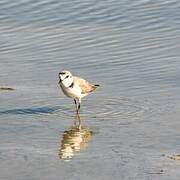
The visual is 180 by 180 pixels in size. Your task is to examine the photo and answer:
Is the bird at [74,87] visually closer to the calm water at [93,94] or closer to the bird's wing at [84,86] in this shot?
the bird's wing at [84,86]

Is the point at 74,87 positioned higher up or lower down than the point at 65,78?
lower down

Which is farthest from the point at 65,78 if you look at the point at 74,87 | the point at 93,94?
the point at 93,94

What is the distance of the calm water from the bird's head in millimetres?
459

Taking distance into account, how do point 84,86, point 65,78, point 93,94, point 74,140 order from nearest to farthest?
point 74,140 → point 65,78 → point 84,86 → point 93,94

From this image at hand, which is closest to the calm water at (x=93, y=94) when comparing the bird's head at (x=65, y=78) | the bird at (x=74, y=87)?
the bird at (x=74, y=87)

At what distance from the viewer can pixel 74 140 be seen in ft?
39.9

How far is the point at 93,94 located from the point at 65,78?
1100 millimetres

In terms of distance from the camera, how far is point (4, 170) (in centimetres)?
1047

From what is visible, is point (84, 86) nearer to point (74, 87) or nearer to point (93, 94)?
point (74, 87)

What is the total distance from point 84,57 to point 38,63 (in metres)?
1.06

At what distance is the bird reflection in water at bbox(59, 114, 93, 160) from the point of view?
11368 millimetres

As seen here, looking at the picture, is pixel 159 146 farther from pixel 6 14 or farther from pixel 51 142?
pixel 6 14

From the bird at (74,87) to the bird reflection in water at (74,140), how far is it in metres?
0.75

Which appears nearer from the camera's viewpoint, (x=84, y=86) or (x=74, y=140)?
(x=74, y=140)
